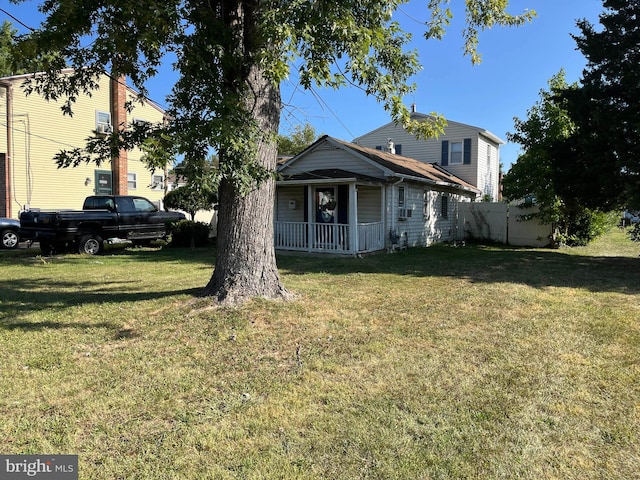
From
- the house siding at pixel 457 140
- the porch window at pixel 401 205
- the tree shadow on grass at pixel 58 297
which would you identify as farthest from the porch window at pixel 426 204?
the tree shadow on grass at pixel 58 297

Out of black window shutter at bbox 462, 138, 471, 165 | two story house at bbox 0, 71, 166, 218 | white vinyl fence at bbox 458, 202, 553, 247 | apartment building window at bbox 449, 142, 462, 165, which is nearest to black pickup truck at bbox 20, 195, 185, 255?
two story house at bbox 0, 71, 166, 218

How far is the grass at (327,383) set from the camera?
279 centimetres

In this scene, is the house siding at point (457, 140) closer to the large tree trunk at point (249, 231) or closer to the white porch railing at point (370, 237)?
the white porch railing at point (370, 237)

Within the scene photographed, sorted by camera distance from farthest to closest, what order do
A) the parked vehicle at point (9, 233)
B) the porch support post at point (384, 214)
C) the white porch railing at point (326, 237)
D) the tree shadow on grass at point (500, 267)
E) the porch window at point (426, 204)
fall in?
the porch window at point (426, 204), the parked vehicle at point (9, 233), the porch support post at point (384, 214), the white porch railing at point (326, 237), the tree shadow on grass at point (500, 267)

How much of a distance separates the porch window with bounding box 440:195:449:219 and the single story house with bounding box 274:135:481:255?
1.06m

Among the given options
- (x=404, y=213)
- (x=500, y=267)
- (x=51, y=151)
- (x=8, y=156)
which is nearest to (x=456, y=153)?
(x=404, y=213)

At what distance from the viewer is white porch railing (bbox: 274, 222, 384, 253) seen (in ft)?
42.7

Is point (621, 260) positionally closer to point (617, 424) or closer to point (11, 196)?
point (617, 424)

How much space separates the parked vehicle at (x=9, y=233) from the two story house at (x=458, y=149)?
1518 centimetres

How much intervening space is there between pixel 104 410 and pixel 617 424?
3.88 m

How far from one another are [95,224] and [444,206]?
43.7 ft

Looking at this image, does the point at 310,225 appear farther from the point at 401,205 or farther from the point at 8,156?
the point at 8,156

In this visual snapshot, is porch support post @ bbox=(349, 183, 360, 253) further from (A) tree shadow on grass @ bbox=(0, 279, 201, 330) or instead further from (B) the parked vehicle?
(B) the parked vehicle

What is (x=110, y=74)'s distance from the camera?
243 inches
